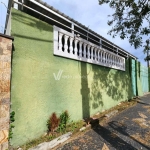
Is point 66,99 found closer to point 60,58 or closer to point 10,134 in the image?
point 60,58

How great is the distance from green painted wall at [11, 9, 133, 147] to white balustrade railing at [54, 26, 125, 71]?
Answer: 21 centimetres

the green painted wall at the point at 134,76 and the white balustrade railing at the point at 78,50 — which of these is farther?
the green painted wall at the point at 134,76

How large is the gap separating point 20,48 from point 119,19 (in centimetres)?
577

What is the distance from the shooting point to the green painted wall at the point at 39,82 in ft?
10.4

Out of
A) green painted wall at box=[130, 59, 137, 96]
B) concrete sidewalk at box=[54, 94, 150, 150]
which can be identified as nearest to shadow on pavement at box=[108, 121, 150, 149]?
concrete sidewalk at box=[54, 94, 150, 150]

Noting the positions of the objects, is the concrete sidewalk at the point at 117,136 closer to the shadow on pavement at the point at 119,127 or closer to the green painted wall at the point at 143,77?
the shadow on pavement at the point at 119,127

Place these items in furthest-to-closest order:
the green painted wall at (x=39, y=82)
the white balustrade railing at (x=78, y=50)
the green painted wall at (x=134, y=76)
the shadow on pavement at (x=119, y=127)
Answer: the green painted wall at (x=134, y=76), the white balustrade railing at (x=78, y=50), the shadow on pavement at (x=119, y=127), the green painted wall at (x=39, y=82)

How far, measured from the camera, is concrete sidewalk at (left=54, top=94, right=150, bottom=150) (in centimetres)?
324

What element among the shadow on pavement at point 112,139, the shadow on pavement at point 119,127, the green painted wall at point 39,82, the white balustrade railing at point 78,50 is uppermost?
the white balustrade railing at point 78,50

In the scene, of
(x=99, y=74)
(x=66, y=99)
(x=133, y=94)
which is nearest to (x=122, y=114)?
(x=99, y=74)

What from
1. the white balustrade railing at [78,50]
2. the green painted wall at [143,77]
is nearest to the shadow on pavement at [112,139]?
the white balustrade railing at [78,50]

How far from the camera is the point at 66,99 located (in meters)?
4.32

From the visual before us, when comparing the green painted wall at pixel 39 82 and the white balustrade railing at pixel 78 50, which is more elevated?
the white balustrade railing at pixel 78 50

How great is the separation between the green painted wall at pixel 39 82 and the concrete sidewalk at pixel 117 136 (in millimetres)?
879
